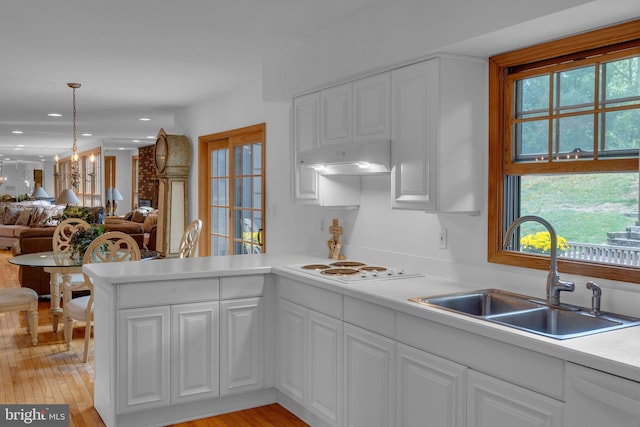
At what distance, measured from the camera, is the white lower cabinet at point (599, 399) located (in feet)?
5.44

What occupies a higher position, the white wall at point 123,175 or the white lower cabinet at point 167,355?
the white wall at point 123,175

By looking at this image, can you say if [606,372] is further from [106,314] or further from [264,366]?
[106,314]

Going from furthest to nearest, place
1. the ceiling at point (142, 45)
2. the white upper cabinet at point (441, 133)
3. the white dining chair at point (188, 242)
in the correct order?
the white dining chair at point (188, 242) → the ceiling at point (142, 45) → the white upper cabinet at point (441, 133)

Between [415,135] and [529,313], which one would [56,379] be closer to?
[415,135]

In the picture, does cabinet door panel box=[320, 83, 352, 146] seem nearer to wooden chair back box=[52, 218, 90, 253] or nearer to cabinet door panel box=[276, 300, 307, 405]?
cabinet door panel box=[276, 300, 307, 405]

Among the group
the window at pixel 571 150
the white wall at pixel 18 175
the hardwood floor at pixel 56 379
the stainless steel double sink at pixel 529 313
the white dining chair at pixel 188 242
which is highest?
the white wall at pixel 18 175

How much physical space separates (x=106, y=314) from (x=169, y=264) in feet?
1.58

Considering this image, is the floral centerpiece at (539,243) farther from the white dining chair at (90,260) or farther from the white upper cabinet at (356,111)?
the white dining chair at (90,260)

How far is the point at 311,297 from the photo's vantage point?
3.27 meters

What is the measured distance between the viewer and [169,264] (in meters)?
3.62

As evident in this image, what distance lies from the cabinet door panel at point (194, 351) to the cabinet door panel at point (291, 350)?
40 centimetres

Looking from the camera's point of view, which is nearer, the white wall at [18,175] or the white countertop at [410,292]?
the white countertop at [410,292]

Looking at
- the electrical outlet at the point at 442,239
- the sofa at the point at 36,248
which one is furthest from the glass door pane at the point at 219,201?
the electrical outlet at the point at 442,239

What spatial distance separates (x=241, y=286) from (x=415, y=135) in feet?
4.61
